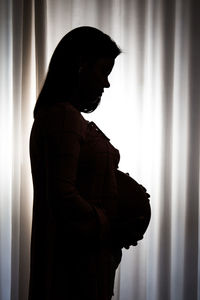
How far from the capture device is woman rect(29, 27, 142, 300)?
80 cm

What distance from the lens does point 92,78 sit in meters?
0.87

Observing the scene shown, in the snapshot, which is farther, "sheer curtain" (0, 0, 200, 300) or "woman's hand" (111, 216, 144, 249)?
"sheer curtain" (0, 0, 200, 300)

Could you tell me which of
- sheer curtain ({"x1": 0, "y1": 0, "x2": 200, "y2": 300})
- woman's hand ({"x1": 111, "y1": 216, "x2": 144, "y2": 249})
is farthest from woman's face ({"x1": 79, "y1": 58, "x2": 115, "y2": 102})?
sheer curtain ({"x1": 0, "y1": 0, "x2": 200, "y2": 300})

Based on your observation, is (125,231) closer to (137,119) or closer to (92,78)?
(92,78)

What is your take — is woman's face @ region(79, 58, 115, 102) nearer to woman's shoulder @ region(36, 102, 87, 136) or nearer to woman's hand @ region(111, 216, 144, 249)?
woman's shoulder @ region(36, 102, 87, 136)

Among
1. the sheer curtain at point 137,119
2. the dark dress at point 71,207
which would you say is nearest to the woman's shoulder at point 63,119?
the dark dress at point 71,207

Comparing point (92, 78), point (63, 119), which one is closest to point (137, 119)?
point (92, 78)

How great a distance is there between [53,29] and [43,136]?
3.54 feet

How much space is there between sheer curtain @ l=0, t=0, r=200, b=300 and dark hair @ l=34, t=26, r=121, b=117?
0.82 metres

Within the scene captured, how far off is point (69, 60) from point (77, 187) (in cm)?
32

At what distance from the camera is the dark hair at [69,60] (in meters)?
0.86

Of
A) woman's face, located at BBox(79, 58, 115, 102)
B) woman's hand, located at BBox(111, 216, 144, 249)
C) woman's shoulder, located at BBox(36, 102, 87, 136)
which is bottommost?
woman's hand, located at BBox(111, 216, 144, 249)

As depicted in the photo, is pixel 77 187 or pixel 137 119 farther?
pixel 137 119

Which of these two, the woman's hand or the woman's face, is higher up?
the woman's face
